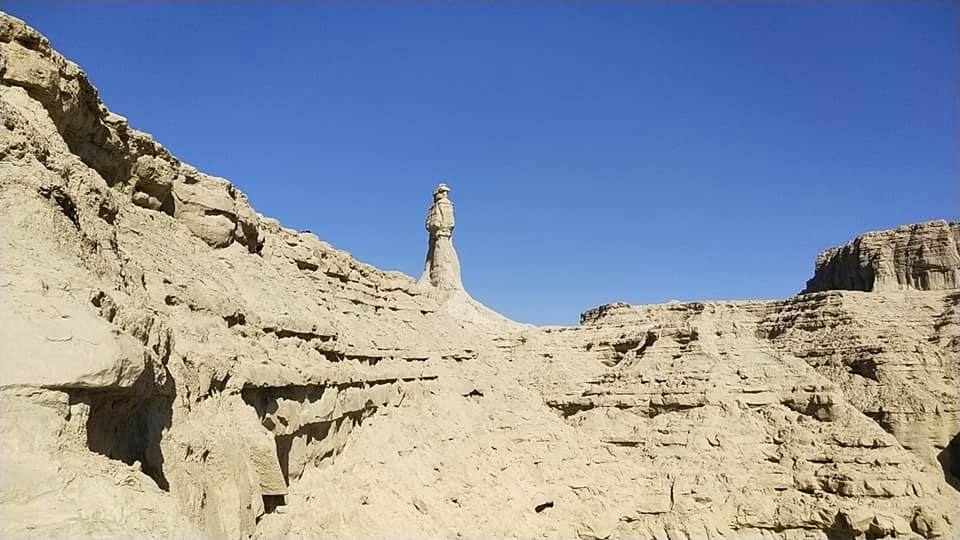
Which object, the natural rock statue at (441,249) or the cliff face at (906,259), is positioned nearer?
the cliff face at (906,259)

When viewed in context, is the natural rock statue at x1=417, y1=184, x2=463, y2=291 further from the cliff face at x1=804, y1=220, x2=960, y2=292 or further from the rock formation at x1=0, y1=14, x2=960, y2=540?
the cliff face at x1=804, y1=220, x2=960, y2=292

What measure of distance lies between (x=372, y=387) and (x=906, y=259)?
26164 millimetres

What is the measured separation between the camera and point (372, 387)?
18062 mm

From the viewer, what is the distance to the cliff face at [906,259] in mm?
30734

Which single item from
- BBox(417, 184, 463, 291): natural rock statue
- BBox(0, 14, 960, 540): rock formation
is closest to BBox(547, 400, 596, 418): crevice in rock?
BBox(0, 14, 960, 540): rock formation

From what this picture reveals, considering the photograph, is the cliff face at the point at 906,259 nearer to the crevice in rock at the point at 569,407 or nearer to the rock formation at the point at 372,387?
the rock formation at the point at 372,387

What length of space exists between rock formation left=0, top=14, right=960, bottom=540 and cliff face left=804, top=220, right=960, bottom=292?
0.37 ft

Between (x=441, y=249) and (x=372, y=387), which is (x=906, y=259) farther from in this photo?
(x=372, y=387)

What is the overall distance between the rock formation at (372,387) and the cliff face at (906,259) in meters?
0.11

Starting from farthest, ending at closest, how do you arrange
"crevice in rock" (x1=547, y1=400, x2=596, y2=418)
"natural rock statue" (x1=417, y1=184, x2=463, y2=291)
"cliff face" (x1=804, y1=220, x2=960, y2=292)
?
"natural rock statue" (x1=417, y1=184, x2=463, y2=291), "cliff face" (x1=804, y1=220, x2=960, y2=292), "crevice in rock" (x1=547, y1=400, x2=596, y2=418)

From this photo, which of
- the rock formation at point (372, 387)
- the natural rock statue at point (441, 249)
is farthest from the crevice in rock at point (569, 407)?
the natural rock statue at point (441, 249)

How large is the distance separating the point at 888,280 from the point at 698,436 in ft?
51.2

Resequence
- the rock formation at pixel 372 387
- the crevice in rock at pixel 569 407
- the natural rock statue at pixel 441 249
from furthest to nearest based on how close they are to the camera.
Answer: the natural rock statue at pixel 441 249 < the crevice in rock at pixel 569 407 < the rock formation at pixel 372 387

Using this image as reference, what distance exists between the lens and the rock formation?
6.07 metres
